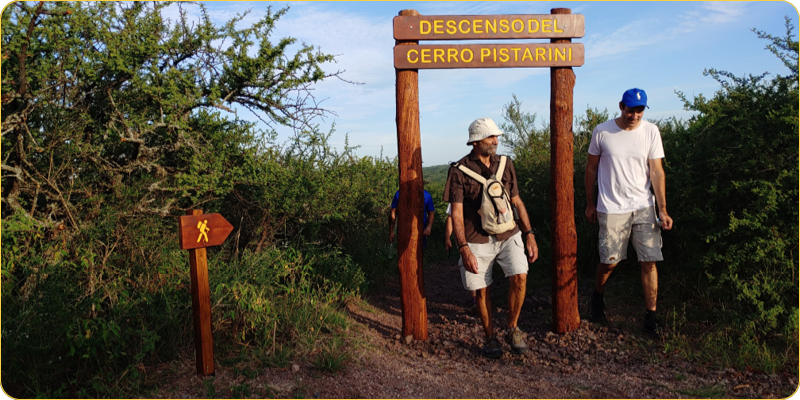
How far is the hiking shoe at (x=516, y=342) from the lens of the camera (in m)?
5.20

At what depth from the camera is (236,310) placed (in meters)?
5.12

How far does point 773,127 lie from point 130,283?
21.4ft

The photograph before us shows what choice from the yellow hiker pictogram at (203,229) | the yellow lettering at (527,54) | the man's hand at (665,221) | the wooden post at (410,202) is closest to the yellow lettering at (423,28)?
the wooden post at (410,202)

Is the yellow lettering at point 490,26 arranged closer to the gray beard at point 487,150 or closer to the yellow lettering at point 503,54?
the yellow lettering at point 503,54

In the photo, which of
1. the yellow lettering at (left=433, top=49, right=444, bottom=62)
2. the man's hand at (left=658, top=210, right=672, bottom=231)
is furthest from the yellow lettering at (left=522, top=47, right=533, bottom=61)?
the man's hand at (left=658, top=210, right=672, bottom=231)

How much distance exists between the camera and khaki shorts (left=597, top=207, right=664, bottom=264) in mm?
5258

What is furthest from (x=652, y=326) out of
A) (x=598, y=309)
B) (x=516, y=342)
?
(x=516, y=342)

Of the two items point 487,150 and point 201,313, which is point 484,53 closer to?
point 487,150

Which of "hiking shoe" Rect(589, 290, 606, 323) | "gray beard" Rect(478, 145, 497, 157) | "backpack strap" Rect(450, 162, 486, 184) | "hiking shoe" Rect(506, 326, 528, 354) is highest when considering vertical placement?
"gray beard" Rect(478, 145, 497, 157)

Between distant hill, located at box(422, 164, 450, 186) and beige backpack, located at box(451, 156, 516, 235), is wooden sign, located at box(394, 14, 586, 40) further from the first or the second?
distant hill, located at box(422, 164, 450, 186)

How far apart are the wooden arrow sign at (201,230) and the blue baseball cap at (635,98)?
368cm

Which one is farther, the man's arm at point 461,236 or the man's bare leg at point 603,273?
the man's bare leg at point 603,273

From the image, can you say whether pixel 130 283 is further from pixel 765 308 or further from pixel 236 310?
pixel 765 308

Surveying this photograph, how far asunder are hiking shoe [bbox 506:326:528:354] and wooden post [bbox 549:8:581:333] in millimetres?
684
